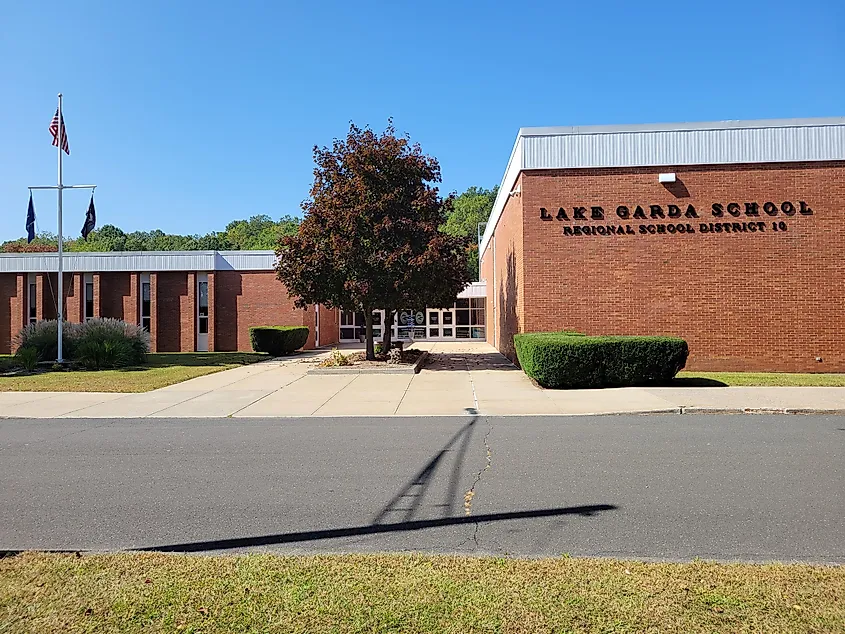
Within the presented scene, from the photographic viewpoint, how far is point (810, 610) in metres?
3.59

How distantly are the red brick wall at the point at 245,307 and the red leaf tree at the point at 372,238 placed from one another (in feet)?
42.1

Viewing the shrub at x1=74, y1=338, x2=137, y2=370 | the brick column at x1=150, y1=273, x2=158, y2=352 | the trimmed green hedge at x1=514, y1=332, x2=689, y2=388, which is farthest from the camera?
the brick column at x1=150, y1=273, x2=158, y2=352

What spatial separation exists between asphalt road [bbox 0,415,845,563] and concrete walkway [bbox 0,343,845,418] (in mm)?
1599

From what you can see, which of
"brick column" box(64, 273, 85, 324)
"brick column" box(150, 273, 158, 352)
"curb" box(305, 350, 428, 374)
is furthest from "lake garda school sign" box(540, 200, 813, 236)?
"brick column" box(64, 273, 85, 324)

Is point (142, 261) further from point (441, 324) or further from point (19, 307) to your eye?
point (441, 324)

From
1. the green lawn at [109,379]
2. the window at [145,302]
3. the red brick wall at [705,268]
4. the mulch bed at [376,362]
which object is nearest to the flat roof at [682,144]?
the red brick wall at [705,268]

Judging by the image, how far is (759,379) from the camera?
15.8 meters

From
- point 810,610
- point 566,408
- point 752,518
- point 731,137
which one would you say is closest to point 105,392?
point 566,408

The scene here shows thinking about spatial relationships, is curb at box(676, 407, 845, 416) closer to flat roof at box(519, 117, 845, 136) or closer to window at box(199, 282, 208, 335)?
flat roof at box(519, 117, 845, 136)

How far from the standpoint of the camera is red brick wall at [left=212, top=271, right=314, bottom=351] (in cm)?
3381

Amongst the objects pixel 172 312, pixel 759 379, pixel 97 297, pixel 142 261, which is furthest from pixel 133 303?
pixel 759 379

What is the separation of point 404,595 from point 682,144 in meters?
17.8

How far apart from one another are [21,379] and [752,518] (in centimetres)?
1865

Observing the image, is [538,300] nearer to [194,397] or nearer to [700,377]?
[700,377]
